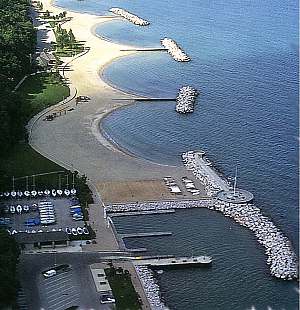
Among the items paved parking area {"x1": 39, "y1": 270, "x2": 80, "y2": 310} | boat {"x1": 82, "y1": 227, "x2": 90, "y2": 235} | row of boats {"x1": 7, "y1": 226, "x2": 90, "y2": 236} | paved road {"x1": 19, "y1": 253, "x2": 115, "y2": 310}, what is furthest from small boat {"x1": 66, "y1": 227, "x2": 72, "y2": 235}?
paved parking area {"x1": 39, "y1": 270, "x2": 80, "y2": 310}

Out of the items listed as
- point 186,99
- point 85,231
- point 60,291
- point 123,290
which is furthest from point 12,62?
point 123,290

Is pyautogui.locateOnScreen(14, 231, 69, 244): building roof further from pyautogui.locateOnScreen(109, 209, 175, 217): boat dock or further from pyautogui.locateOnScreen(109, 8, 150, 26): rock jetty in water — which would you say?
pyautogui.locateOnScreen(109, 8, 150, 26): rock jetty in water

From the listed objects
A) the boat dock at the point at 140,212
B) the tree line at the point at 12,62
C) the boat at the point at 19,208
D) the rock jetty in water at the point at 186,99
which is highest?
the tree line at the point at 12,62

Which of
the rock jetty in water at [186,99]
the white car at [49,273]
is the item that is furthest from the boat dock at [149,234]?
the rock jetty in water at [186,99]

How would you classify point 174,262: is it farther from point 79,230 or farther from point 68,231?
point 68,231

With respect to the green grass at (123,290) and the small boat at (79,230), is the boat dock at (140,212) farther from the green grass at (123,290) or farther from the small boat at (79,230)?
the green grass at (123,290)

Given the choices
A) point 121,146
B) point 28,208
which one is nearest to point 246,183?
point 121,146
